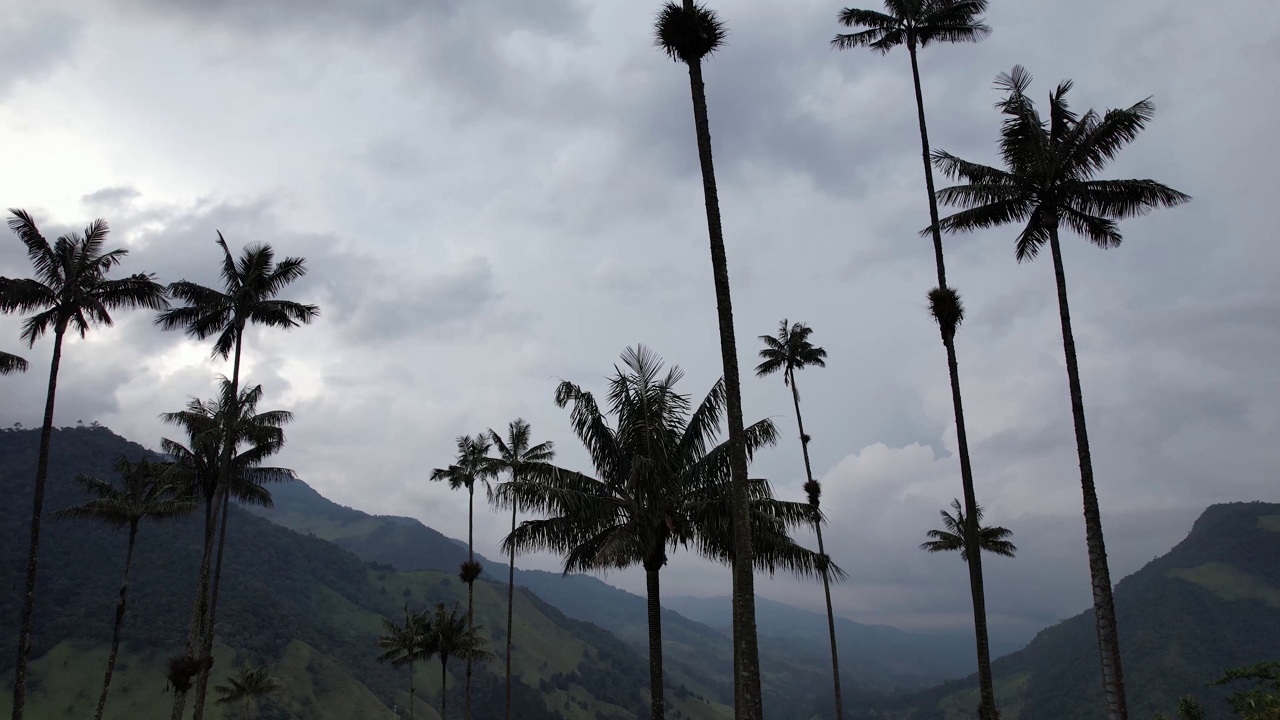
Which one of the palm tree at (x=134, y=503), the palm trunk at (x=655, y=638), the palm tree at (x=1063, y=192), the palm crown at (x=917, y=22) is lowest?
the palm trunk at (x=655, y=638)

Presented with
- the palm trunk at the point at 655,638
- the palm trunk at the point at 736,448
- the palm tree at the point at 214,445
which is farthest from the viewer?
the palm tree at the point at 214,445

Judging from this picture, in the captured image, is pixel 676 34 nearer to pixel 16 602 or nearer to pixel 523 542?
pixel 523 542

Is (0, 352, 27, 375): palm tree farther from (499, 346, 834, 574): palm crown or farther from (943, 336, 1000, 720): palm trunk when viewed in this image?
(943, 336, 1000, 720): palm trunk

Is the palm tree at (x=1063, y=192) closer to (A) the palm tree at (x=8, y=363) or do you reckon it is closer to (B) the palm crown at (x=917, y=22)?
(B) the palm crown at (x=917, y=22)

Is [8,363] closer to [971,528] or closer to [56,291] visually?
[56,291]

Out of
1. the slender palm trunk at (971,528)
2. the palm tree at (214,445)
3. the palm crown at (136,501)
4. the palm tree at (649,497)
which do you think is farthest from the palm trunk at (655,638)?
the palm crown at (136,501)

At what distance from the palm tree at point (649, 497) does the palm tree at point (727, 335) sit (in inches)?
109

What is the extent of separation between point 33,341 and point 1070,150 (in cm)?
3505

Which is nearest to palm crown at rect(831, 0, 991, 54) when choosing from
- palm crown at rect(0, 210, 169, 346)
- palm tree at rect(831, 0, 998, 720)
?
palm tree at rect(831, 0, 998, 720)

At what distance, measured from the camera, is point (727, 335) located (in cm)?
1608

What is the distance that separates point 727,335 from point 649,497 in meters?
5.44

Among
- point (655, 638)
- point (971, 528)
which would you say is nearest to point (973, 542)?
point (971, 528)

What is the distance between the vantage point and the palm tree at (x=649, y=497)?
748 inches

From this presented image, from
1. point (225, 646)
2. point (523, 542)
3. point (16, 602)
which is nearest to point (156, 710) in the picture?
point (225, 646)
